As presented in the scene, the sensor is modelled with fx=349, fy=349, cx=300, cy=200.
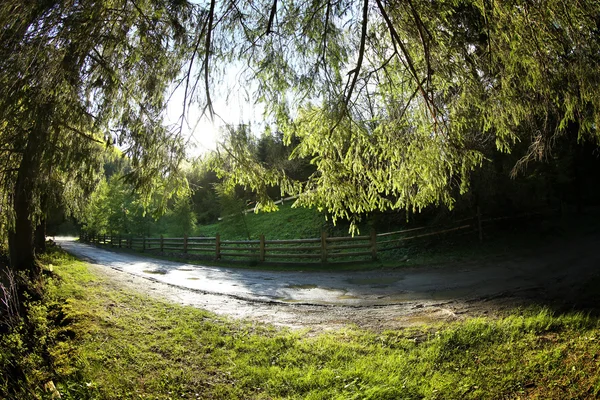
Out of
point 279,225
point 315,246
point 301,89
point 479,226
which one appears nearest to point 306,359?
point 301,89

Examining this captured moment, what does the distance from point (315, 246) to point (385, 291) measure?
544 centimetres

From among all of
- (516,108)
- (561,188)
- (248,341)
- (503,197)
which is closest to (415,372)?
(248,341)

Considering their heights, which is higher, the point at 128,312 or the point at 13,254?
the point at 13,254

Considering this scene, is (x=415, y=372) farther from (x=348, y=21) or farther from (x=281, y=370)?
(x=348, y=21)

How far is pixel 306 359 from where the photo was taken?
4191mm

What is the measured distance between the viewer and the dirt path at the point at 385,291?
18.7 feet

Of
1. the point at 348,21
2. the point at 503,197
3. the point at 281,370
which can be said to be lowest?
the point at 281,370

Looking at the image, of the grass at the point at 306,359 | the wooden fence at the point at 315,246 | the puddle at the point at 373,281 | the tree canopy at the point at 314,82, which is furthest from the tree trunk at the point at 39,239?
the puddle at the point at 373,281

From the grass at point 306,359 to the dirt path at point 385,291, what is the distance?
0.79m

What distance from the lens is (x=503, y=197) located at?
13.3m

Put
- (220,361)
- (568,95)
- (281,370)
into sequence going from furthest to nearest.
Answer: (220,361)
(281,370)
(568,95)

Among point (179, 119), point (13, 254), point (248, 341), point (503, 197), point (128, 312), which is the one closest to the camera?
point (179, 119)

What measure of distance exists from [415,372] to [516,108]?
10.0 ft

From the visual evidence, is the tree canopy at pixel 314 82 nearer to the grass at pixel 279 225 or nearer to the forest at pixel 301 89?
the forest at pixel 301 89
